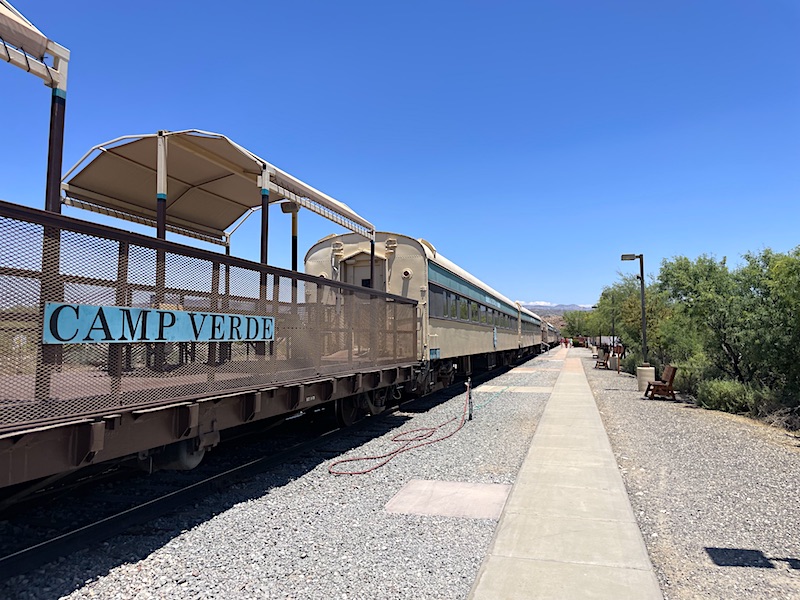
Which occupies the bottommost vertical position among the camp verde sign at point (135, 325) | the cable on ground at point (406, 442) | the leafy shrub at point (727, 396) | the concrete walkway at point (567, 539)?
the cable on ground at point (406, 442)

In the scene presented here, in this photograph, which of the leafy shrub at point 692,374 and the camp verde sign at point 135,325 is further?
the leafy shrub at point 692,374

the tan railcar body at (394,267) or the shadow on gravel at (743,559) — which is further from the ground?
the tan railcar body at (394,267)

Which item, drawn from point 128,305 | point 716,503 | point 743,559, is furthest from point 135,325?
point 716,503

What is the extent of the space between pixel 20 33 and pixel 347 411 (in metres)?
6.94

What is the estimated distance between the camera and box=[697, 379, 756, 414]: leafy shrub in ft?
41.6

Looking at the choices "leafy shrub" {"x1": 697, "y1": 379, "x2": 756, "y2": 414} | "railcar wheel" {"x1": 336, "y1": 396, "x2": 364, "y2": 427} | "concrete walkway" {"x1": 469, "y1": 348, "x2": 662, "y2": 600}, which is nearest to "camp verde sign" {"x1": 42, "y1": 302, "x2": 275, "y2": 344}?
"concrete walkway" {"x1": 469, "y1": 348, "x2": 662, "y2": 600}

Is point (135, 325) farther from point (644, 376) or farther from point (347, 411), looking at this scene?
point (644, 376)

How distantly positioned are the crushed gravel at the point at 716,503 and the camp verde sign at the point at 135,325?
13.6 ft

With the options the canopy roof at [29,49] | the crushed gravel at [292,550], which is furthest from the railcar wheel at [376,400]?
the canopy roof at [29,49]

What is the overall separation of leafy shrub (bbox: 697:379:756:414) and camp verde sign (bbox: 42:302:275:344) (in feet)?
40.0

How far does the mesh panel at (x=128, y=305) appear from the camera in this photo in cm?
336

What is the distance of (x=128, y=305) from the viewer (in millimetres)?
4094

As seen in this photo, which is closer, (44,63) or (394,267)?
(44,63)

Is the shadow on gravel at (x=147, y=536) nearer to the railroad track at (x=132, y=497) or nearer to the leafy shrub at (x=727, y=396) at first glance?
the railroad track at (x=132, y=497)
